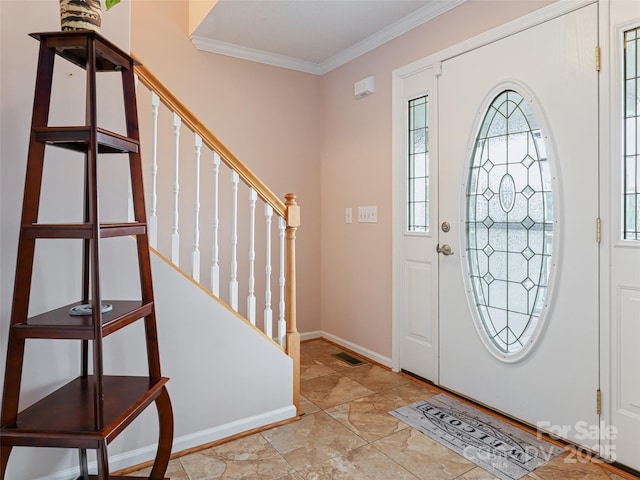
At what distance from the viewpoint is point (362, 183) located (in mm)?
3436

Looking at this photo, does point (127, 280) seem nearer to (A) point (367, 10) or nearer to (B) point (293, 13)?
(B) point (293, 13)

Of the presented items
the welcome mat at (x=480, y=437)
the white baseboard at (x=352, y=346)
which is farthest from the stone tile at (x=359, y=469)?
the white baseboard at (x=352, y=346)

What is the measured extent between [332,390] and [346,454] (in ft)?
2.53

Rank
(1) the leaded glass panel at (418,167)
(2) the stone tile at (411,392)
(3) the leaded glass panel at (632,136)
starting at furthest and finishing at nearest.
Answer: (1) the leaded glass panel at (418,167), (2) the stone tile at (411,392), (3) the leaded glass panel at (632,136)

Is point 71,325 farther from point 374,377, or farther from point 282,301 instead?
point 374,377

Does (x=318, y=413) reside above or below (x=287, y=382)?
below

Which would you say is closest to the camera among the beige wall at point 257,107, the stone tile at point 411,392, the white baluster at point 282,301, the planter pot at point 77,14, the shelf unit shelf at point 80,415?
the shelf unit shelf at point 80,415

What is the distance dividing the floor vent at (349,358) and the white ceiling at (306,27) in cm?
250

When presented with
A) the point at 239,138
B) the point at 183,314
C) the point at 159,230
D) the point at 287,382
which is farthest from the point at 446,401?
the point at 239,138

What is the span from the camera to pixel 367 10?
2803 mm

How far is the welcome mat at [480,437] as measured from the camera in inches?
76.5

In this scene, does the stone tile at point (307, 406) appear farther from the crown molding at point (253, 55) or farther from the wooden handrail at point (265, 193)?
the crown molding at point (253, 55)

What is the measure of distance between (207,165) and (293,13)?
1.29 metres

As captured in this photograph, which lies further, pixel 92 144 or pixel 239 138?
pixel 239 138
